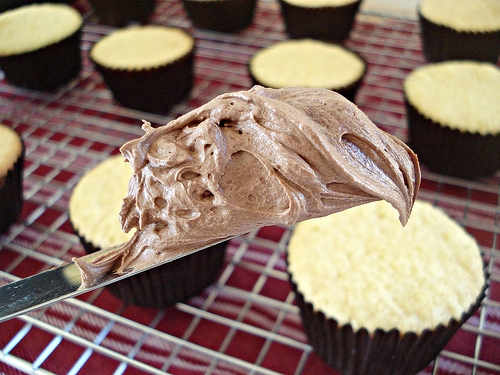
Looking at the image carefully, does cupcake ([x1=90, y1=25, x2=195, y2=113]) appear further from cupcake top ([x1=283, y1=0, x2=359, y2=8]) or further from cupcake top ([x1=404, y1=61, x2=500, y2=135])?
cupcake top ([x1=404, y1=61, x2=500, y2=135])

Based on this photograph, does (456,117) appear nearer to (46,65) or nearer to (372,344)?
(372,344)

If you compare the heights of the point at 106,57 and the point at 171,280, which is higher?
the point at 106,57

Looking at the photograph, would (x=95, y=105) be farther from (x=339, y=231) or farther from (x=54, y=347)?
(x=339, y=231)

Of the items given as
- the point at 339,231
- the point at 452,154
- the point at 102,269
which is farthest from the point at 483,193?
the point at 102,269

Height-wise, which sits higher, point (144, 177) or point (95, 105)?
point (144, 177)

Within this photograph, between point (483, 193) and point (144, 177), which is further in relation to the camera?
point (483, 193)

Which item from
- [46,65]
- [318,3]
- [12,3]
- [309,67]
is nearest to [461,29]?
[318,3]
